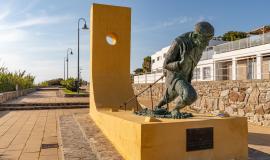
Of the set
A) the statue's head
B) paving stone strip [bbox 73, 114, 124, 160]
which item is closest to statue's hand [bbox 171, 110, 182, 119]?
paving stone strip [bbox 73, 114, 124, 160]

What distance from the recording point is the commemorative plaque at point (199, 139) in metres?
4.59

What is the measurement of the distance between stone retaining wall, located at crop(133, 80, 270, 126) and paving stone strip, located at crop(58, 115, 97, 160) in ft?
22.4

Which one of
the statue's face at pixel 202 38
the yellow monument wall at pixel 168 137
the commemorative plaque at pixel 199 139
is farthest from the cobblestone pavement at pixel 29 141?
the statue's face at pixel 202 38

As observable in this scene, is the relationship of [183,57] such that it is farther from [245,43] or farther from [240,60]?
[240,60]

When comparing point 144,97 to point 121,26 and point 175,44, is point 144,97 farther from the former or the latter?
point 175,44

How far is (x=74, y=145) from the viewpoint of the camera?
5848 mm

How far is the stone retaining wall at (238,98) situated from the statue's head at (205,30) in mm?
6160

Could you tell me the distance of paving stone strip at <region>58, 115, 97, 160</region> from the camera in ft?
16.6

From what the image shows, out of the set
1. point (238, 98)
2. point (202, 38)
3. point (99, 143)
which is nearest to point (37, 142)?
point (99, 143)

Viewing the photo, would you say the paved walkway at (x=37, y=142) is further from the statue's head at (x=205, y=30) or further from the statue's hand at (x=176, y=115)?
the statue's head at (x=205, y=30)

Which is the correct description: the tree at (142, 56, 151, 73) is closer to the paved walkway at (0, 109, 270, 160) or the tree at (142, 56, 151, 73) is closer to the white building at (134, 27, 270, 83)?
the white building at (134, 27, 270, 83)

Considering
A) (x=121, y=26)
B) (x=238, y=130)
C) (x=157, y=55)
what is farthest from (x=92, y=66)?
(x=157, y=55)

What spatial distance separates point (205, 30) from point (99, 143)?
3.23 m

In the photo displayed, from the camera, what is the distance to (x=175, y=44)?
539 centimetres
